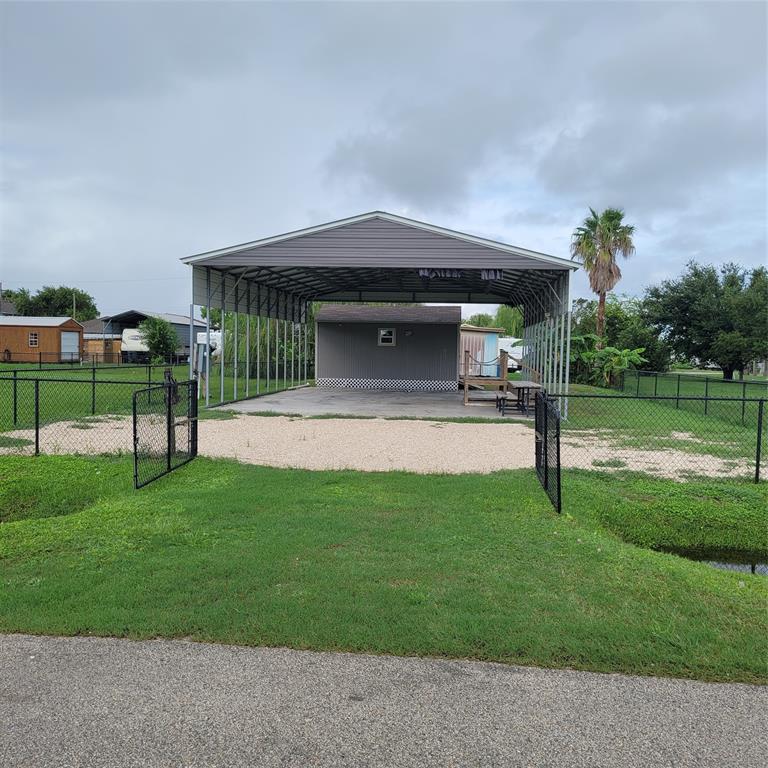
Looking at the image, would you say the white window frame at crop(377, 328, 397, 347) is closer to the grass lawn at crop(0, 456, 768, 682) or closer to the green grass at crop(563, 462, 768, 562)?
the green grass at crop(563, 462, 768, 562)

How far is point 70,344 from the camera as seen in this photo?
42.8 m

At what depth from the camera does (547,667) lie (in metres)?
3.46

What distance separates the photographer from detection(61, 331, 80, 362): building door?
1612 inches

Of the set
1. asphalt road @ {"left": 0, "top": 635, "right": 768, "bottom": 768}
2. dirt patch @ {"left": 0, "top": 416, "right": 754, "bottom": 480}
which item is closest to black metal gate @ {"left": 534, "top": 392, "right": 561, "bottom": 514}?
dirt patch @ {"left": 0, "top": 416, "right": 754, "bottom": 480}

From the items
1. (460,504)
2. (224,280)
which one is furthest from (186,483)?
(224,280)

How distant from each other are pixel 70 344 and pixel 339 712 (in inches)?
1763

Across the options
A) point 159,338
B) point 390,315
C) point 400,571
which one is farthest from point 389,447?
point 159,338

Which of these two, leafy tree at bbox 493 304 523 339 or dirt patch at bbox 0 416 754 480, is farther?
leafy tree at bbox 493 304 523 339

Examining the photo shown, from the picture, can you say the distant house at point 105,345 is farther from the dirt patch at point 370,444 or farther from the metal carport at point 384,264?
the dirt patch at point 370,444

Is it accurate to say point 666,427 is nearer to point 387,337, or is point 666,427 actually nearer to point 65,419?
point 65,419

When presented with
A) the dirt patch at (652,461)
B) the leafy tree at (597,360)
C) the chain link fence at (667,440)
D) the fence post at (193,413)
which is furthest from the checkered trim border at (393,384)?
the fence post at (193,413)

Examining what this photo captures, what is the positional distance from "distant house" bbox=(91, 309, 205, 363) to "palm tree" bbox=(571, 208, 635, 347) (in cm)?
2521

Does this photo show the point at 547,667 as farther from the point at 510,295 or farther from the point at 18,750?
the point at 510,295

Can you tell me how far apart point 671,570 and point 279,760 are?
3.36 metres
